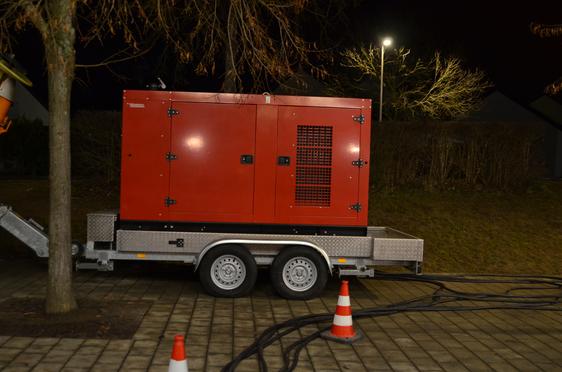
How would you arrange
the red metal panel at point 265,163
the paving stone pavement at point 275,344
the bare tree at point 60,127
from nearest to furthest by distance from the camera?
the paving stone pavement at point 275,344, the bare tree at point 60,127, the red metal panel at point 265,163

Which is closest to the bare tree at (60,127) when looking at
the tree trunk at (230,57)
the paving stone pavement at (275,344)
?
the tree trunk at (230,57)

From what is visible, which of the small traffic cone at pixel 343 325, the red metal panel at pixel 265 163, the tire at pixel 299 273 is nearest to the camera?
the small traffic cone at pixel 343 325

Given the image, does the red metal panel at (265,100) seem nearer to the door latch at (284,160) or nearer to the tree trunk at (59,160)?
the door latch at (284,160)

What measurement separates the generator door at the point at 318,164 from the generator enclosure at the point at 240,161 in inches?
0.6

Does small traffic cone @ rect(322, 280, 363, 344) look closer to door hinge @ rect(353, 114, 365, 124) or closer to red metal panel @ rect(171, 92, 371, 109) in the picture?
door hinge @ rect(353, 114, 365, 124)

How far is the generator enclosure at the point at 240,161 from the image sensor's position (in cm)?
945

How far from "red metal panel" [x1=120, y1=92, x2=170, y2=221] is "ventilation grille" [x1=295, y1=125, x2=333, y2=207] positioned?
1921 millimetres

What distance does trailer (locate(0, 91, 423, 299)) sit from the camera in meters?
9.38

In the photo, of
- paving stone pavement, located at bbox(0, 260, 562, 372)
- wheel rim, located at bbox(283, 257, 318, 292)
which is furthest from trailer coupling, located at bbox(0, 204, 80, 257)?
wheel rim, located at bbox(283, 257, 318, 292)

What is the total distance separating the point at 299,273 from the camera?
9305mm

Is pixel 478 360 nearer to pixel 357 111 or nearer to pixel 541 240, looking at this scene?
pixel 357 111

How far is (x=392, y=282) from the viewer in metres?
11.0

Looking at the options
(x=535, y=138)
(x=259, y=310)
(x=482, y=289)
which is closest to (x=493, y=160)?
(x=535, y=138)

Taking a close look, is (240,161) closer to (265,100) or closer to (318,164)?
(265,100)
